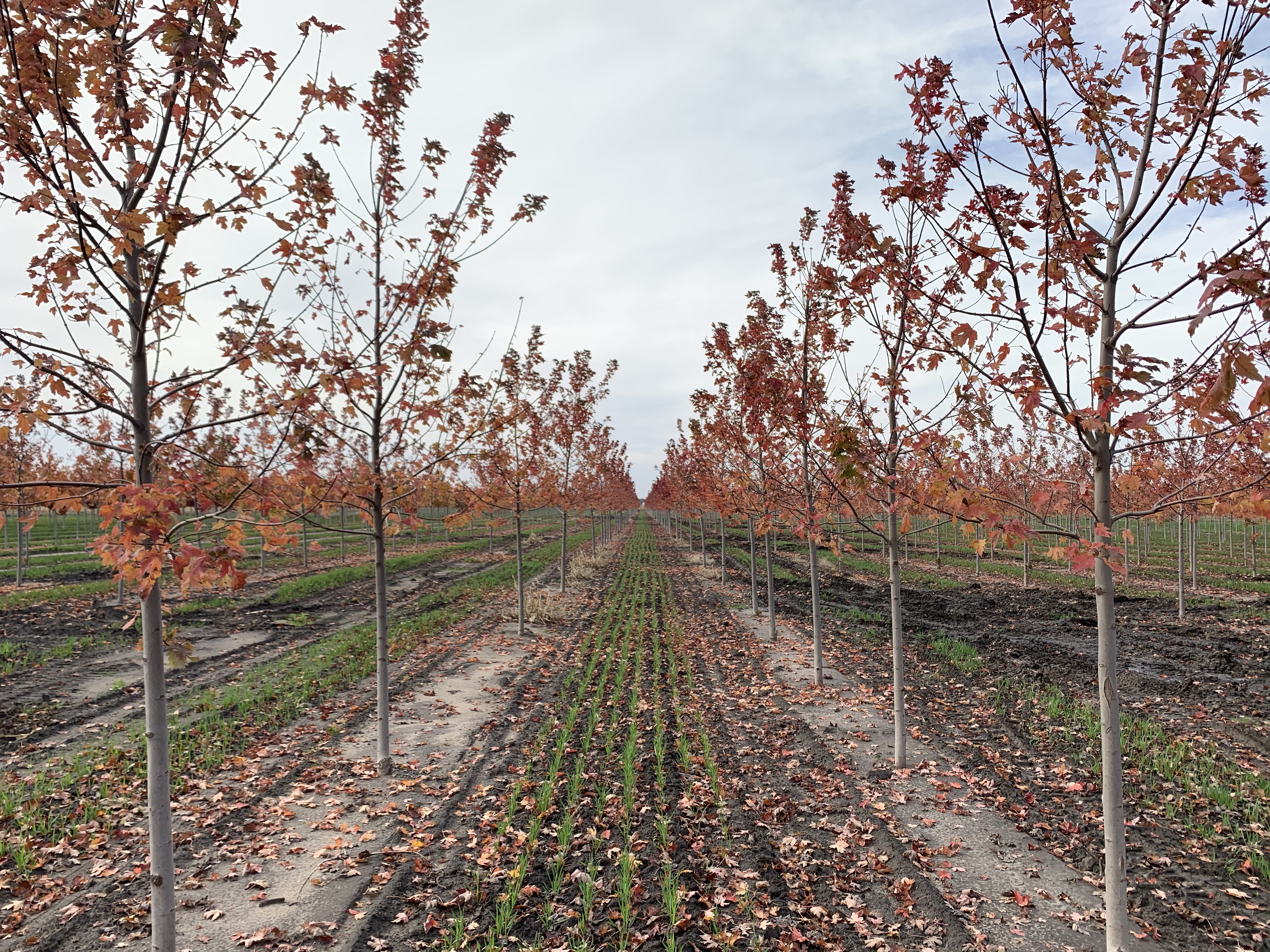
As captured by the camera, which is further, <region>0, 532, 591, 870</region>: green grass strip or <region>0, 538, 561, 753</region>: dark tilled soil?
<region>0, 538, 561, 753</region>: dark tilled soil

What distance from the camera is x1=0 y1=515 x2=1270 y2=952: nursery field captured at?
4195 mm

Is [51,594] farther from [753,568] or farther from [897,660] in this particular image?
[897,660]

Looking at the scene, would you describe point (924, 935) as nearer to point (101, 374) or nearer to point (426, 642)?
point (101, 374)

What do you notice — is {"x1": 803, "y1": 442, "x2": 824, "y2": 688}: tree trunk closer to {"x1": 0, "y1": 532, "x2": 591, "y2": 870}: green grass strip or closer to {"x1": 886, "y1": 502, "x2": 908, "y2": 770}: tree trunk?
{"x1": 886, "y1": 502, "x2": 908, "y2": 770}: tree trunk

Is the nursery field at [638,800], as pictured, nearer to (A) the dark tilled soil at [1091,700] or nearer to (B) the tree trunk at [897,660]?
(A) the dark tilled soil at [1091,700]

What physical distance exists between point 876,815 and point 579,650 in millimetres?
7053

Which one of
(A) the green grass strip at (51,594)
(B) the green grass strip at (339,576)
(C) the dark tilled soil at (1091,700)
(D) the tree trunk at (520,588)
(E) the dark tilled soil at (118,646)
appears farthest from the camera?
(B) the green grass strip at (339,576)

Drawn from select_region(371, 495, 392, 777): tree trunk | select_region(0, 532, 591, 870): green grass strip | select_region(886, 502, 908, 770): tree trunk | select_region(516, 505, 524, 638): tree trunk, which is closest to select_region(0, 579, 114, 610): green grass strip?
select_region(0, 532, 591, 870): green grass strip

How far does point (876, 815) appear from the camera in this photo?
556 cm

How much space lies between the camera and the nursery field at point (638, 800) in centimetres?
420

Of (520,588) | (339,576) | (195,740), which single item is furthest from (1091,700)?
(339,576)

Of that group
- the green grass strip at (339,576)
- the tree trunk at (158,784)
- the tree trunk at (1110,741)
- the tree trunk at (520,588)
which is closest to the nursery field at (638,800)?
the tree trunk at (1110,741)

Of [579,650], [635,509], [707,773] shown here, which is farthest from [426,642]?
[635,509]

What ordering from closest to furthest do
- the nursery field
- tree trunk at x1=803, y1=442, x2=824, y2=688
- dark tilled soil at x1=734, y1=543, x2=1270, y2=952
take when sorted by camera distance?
Answer: the nursery field, dark tilled soil at x1=734, y1=543, x2=1270, y2=952, tree trunk at x1=803, y1=442, x2=824, y2=688
